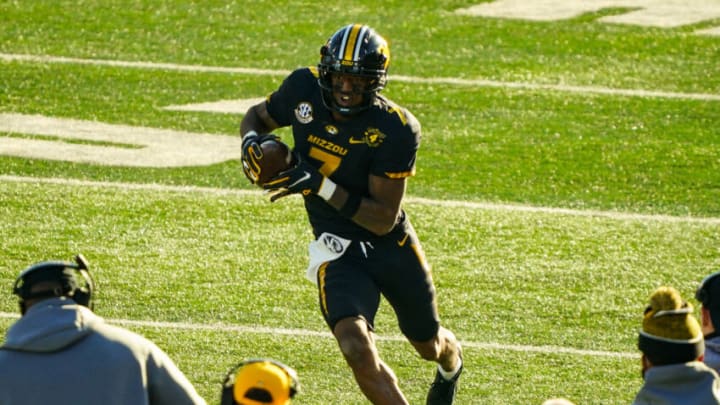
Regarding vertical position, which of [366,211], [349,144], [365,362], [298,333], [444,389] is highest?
[349,144]

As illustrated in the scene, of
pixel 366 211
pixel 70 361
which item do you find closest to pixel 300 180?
pixel 366 211

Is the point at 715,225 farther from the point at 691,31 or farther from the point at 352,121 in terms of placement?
the point at 691,31

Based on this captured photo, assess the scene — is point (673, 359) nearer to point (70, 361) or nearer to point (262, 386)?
point (262, 386)

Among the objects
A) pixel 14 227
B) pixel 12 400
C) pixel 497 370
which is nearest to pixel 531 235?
pixel 497 370

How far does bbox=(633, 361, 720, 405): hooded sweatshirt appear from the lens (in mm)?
4918

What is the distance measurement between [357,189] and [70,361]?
2.81m

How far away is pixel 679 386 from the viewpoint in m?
4.95

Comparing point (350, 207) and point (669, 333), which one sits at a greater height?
point (669, 333)

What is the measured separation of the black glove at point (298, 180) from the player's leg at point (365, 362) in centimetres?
70

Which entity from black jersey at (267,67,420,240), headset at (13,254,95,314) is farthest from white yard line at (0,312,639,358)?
headset at (13,254,95,314)

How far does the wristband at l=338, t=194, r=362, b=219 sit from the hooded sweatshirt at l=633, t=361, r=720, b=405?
2459 mm

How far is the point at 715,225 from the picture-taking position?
1120 cm

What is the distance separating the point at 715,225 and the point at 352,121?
491cm

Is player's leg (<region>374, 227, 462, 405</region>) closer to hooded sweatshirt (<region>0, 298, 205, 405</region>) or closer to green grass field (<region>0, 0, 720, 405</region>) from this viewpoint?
green grass field (<region>0, 0, 720, 405</region>)
